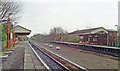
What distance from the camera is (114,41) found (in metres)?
23.5

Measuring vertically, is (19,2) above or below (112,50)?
above

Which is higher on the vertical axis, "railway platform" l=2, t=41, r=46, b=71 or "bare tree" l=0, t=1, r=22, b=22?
"bare tree" l=0, t=1, r=22, b=22

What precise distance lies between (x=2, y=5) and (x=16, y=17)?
19.3ft

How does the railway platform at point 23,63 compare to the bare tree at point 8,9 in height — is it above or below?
below

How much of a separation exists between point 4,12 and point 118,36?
18.8 metres

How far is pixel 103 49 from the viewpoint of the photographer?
1912cm

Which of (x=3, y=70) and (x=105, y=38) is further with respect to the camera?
(x=105, y=38)

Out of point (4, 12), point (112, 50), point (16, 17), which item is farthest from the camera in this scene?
point (16, 17)

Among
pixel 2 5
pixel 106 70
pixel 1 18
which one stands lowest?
pixel 106 70

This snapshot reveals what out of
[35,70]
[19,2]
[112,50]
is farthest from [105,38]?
[35,70]

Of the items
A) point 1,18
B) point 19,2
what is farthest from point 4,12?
point 19,2

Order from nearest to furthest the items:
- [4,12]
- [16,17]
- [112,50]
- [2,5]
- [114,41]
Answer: [112,50] < [2,5] < [4,12] < [114,41] < [16,17]

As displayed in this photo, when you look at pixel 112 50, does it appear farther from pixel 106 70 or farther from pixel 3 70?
pixel 3 70

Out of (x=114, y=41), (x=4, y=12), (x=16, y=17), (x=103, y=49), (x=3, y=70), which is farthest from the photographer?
(x=16, y=17)
